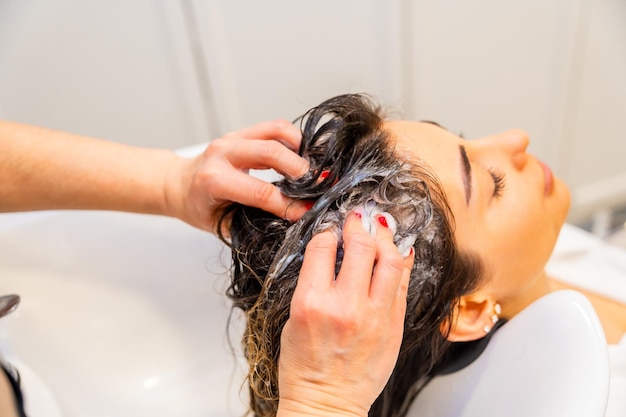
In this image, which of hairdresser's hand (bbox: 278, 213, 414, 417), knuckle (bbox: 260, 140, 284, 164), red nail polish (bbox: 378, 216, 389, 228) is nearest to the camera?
hairdresser's hand (bbox: 278, 213, 414, 417)

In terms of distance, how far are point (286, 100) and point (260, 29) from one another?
0.77ft

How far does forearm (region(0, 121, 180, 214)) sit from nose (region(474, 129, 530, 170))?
1.86 feet

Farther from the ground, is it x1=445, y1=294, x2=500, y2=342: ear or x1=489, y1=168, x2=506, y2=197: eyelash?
x1=489, y1=168, x2=506, y2=197: eyelash

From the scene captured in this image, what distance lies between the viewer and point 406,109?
5.63 feet

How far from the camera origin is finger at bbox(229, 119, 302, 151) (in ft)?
2.80

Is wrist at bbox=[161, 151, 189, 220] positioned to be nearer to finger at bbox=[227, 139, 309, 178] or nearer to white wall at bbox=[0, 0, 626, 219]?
finger at bbox=[227, 139, 309, 178]

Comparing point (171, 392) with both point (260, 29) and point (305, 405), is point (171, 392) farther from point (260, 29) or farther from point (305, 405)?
point (260, 29)

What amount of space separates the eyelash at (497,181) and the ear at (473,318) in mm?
173

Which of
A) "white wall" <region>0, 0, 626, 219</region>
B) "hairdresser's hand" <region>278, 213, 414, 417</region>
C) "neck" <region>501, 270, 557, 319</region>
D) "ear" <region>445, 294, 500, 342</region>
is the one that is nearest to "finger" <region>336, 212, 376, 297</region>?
"hairdresser's hand" <region>278, 213, 414, 417</region>

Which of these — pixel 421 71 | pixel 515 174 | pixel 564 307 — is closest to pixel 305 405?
pixel 564 307

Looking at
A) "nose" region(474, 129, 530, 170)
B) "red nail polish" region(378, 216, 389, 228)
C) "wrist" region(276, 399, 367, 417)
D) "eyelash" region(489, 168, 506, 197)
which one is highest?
"red nail polish" region(378, 216, 389, 228)

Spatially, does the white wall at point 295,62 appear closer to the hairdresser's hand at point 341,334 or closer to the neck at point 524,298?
the neck at point 524,298

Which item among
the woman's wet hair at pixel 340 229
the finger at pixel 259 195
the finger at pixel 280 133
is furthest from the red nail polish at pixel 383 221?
the finger at pixel 280 133

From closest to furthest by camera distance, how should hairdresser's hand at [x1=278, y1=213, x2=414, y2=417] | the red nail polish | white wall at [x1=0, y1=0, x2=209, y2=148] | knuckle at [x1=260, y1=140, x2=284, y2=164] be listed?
hairdresser's hand at [x1=278, y1=213, x2=414, y2=417] → the red nail polish → knuckle at [x1=260, y1=140, x2=284, y2=164] → white wall at [x1=0, y1=0, x2=209, y2=148]
